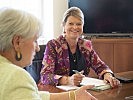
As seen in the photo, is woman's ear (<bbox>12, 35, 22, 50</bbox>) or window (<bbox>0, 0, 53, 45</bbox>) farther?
window (<bbox>0, 0, 53, 45</bbox>)

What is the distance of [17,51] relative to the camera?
1.23 metres

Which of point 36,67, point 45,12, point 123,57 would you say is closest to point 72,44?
point 36,67

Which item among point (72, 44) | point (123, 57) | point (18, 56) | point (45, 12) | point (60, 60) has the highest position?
point (45, 12)

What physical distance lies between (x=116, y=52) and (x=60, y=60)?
5.83 ft

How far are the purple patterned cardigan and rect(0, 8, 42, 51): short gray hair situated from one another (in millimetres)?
1038

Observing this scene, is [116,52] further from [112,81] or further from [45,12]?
[112,81]

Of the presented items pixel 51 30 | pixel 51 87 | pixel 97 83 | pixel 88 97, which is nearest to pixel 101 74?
pixel 97 83

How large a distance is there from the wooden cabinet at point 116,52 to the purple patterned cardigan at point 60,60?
53.8 inches

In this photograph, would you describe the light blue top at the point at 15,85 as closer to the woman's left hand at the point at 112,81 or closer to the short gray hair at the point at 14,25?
the short gray hair at the point at 14,25

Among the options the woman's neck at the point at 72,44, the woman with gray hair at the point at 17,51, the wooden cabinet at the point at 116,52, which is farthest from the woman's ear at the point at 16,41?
the wooden cabinet at the point at 116,52

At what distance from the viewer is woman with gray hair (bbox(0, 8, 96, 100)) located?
1076 mm

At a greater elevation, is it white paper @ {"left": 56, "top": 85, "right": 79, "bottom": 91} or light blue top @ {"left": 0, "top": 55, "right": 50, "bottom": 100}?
light blue top @ {"left": 0, "top": 55, "right": 50, "bottom": 100}

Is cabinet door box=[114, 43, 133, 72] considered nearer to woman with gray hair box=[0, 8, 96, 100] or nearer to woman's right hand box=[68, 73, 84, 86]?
woman's right hand box=[68, 73, 84, 86]

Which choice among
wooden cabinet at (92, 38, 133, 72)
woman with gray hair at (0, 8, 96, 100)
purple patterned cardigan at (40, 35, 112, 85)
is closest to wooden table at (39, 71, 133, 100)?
purple patterned cardigan at (40, 35, 112, 85)
